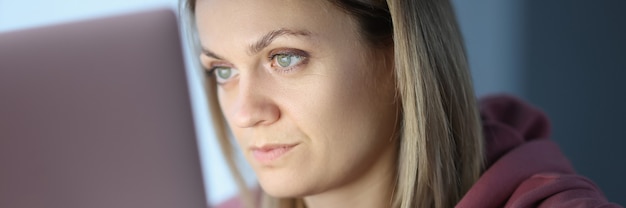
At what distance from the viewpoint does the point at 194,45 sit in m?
1.39

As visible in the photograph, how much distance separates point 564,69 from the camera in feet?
6.94

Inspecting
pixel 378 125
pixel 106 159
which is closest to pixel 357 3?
pixel 378 125

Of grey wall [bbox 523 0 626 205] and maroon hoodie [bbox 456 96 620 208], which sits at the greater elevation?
grey wall [bbox 523 0 626 205]

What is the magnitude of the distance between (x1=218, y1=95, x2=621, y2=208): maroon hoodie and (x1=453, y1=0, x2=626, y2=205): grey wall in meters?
0.65

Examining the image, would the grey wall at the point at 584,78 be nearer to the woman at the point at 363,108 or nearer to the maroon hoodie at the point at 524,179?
the maroon hoodie at the point at 524,179

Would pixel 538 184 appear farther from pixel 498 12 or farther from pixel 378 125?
pixel 498 12

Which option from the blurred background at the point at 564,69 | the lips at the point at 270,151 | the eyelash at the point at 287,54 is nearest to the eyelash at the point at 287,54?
the eyelash at the point at 287,54

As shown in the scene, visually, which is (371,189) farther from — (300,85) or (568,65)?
(568,65)

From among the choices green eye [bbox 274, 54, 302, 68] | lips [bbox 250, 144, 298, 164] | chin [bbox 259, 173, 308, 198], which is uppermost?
green eye [bbox 274, 54, 302, 68]

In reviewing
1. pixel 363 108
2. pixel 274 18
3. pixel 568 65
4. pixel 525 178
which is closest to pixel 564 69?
pixel 568 65

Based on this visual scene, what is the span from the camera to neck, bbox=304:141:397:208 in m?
1.28

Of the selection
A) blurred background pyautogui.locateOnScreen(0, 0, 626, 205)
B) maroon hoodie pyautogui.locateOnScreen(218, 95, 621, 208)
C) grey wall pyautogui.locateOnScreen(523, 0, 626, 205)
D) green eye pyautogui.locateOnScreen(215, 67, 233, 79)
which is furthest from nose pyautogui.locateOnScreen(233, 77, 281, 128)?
grey wall pyautogui.locateOnScreen(523, 0, 626, 205)

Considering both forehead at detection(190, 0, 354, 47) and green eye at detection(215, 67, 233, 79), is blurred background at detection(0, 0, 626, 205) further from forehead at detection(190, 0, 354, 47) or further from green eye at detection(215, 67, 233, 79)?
forehead at detection(190, 0, 354, 47)

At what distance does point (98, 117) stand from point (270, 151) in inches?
13.2
